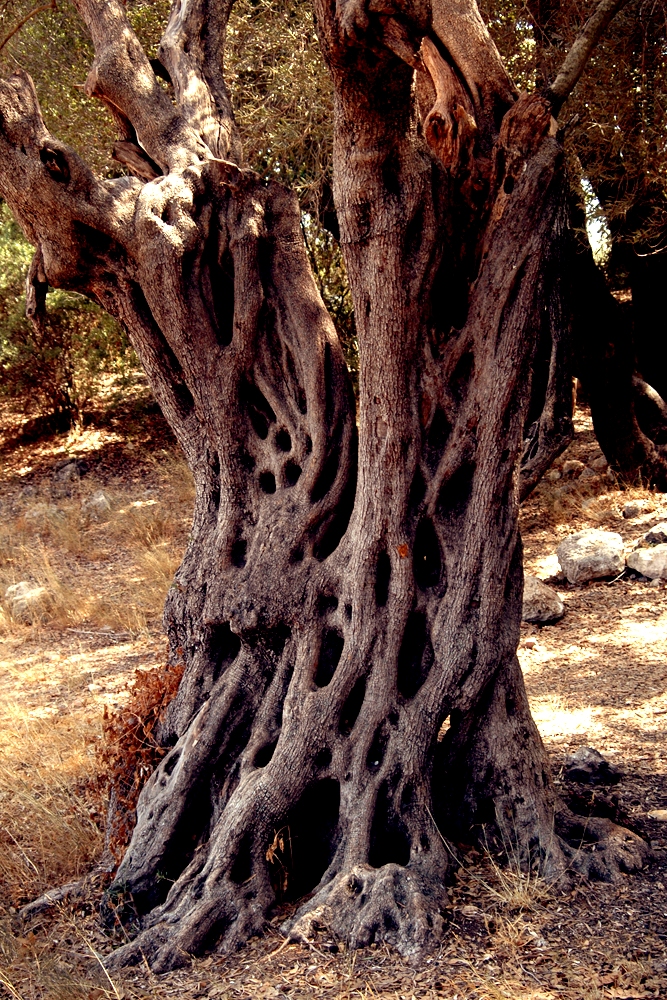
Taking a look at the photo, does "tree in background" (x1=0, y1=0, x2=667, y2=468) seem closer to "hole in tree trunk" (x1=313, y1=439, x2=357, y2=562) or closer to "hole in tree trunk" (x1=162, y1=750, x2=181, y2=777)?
"hole in tree trunk" (x1=313, y1=439, x2=357, y2=562)

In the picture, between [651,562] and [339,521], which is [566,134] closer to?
[651,562]

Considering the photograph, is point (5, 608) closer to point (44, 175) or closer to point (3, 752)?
point (3, 752)

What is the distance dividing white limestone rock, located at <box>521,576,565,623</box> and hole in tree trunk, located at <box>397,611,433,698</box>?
326cm

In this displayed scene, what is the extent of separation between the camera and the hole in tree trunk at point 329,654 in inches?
162

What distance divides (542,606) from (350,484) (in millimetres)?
3358

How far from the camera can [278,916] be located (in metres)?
3.78

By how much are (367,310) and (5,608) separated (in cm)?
584

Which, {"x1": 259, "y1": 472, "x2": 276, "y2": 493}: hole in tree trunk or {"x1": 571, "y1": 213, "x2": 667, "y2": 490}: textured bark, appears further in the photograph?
{"x1": 571, "y1": 213, "x2": 667, "y2": 490}: textured bark

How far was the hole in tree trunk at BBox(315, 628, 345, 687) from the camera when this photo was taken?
13.5ft

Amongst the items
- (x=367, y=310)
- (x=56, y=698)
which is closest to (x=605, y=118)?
(x=367, y=310)

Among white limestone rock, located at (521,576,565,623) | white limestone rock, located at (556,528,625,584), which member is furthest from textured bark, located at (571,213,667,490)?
white limestone rock, located at (521,576,565,623)

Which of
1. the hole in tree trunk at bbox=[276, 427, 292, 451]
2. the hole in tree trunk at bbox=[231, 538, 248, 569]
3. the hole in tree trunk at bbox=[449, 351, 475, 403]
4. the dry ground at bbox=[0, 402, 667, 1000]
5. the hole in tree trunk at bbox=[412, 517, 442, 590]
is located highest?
the hole in tree trunk at bbox=[449, 351, 475, 403]

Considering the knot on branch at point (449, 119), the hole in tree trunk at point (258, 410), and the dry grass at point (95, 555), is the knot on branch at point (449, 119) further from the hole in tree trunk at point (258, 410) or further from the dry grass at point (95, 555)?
the dry grass at point (95, 555)

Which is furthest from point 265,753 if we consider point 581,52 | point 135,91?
point 581,52
